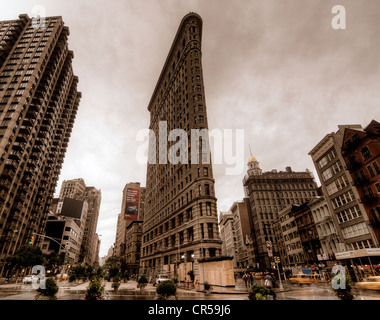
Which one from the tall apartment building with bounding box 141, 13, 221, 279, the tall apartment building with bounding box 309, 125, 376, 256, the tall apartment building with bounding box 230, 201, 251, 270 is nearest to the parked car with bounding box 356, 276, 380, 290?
the tall apartment building with bounding box 309, 125, 376, 256

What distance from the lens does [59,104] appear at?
9850cm

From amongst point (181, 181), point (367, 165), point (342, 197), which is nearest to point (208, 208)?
point (181, 181)

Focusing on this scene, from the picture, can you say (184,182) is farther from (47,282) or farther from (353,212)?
(47,282)

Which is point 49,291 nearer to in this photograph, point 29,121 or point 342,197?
point 342,197

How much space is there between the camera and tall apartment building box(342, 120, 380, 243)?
124 ft

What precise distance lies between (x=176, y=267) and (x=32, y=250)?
36525mm

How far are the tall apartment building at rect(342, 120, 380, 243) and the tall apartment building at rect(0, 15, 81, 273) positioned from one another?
85686mm

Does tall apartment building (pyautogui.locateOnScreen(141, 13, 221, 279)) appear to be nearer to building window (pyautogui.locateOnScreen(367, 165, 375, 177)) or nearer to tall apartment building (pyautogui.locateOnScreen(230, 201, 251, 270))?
building window (pyautogui.locateOnScreen(367, 165, 375, 177))

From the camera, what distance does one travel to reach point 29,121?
72000mm

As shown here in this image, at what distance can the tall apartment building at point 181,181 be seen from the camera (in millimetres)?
44188

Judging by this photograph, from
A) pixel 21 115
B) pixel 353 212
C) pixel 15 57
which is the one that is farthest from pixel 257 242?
pixel 15 57

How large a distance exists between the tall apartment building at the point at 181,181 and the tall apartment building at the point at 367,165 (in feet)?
89.7

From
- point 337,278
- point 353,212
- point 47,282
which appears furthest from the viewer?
point 353,212

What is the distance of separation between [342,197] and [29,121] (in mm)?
91320
